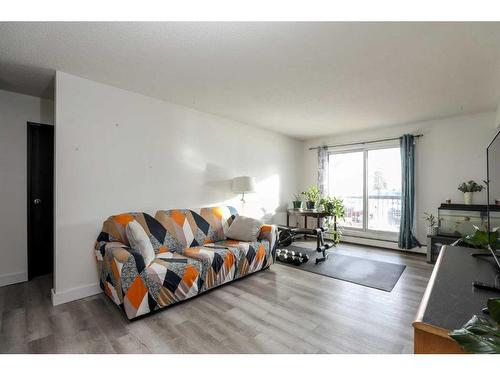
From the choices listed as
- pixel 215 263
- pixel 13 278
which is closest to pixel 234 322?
pixel 215 263

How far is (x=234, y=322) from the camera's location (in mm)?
2064

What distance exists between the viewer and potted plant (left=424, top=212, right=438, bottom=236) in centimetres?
390

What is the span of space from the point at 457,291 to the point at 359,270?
8.12 ft

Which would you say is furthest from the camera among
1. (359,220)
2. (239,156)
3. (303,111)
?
(359,220)

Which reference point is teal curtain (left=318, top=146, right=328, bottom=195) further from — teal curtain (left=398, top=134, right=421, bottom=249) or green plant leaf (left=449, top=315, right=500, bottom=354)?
green plant leaf (left=449, top=315, right=500, bottom=354)

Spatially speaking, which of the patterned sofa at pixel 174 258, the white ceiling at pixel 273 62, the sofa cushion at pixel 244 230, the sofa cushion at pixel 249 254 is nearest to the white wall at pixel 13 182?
the white ceiling at pixel 273 62

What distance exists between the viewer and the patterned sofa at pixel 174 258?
6.81 feet

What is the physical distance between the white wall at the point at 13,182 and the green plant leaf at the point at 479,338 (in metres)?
4.11

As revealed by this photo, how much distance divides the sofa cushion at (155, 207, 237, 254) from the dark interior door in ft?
5.14

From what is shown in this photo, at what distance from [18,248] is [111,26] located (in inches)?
115

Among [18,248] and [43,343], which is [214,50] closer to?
[43,343]

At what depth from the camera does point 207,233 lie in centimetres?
330
